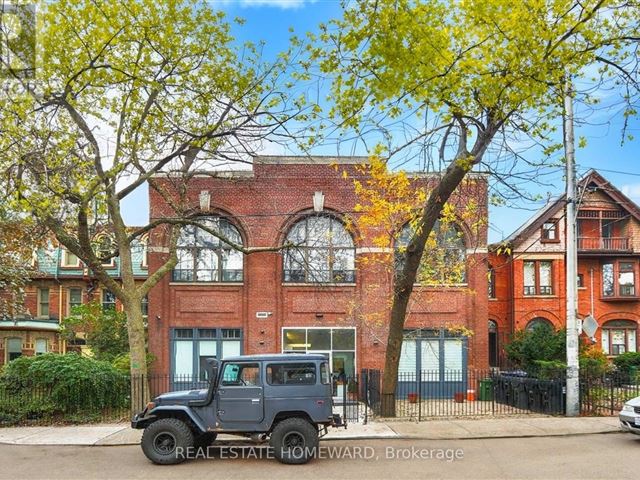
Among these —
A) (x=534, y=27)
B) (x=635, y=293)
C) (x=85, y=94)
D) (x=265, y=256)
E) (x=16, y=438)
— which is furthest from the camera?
(x=635, y=293)

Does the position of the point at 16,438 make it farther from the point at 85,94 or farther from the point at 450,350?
the point at 450,350

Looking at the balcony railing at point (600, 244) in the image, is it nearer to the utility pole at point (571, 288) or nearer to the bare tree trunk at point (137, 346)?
the utility pole at point (571, 288)

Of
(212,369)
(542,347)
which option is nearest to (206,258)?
(212,369)

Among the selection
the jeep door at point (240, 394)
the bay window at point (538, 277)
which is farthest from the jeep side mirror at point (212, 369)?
the bay window at point (538, 277)

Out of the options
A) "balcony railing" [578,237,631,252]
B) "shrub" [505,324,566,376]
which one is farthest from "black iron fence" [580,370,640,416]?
"balcony railing" [578,237,631,252]

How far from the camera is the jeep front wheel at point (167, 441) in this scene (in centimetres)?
1096

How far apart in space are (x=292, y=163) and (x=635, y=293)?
2232 centimetres

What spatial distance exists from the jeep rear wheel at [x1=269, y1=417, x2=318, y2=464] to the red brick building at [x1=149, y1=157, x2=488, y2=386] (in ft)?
43.6

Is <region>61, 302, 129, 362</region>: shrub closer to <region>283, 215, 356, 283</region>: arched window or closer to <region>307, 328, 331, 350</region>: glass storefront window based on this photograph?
<region>283, 215, 356, 283</region>: arched window

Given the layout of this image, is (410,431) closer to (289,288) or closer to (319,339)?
(319,339)

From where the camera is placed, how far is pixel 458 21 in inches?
455

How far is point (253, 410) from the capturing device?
11.1 metres

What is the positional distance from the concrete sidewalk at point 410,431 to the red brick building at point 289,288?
825cm

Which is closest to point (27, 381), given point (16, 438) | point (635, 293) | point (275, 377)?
point (16, 438)
